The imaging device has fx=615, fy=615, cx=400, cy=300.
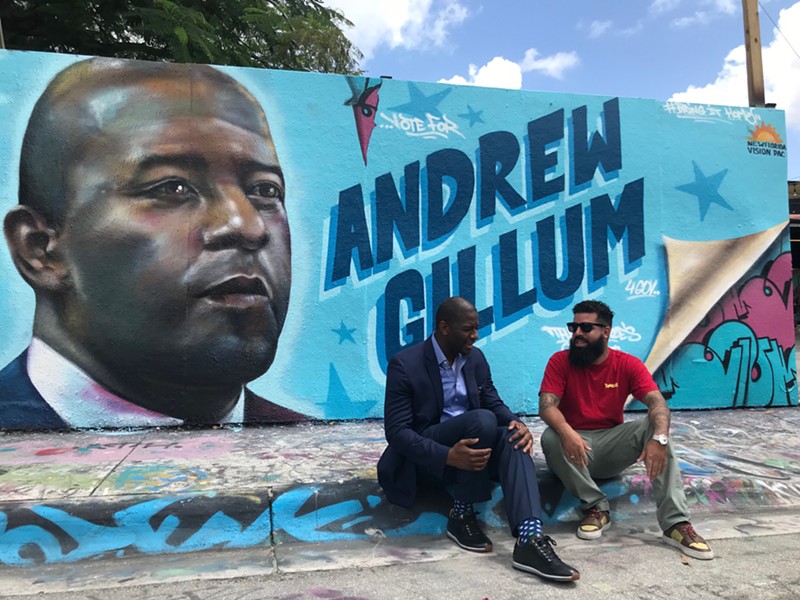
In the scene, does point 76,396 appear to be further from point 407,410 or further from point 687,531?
point 687,531

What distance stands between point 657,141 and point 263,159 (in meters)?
3.87

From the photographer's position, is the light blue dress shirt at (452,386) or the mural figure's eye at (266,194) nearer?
the light blue dress shirt at (452,386)

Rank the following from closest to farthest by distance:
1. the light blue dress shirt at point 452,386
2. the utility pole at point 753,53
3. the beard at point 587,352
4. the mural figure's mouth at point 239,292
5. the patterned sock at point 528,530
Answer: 1. the patterned sock at point 528,530
2. the light blue dress shirt at point 452,386
3. the beard at point 587,352
4. the mural figure's mouth at point 239,292
5. the utility pole at point 753,53

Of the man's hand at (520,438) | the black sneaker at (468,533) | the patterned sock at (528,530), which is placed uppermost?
the man's hand at (520,438)

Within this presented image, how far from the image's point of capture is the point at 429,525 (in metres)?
3.60

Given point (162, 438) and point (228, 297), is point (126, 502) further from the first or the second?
point (228, 297)

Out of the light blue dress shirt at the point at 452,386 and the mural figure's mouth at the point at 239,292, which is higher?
the mural figure's mouth at the point at 239,292

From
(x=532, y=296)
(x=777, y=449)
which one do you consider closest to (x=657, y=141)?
(x=532, y=296)

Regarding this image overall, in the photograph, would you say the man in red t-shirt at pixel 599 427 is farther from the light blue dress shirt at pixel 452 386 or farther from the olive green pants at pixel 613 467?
the light blue dress shirt at pixel 452 386

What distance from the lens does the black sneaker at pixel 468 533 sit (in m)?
3.30

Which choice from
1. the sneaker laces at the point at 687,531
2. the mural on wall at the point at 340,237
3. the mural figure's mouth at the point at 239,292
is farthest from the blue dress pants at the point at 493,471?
the mural figure's mouth at the point at 239,292

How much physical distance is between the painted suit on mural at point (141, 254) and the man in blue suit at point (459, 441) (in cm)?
218

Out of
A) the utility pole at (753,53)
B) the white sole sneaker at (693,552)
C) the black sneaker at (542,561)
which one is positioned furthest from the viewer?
the utility pole at (753,53)

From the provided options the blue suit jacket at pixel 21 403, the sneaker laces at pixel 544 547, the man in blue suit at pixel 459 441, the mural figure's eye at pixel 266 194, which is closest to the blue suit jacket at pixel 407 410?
the man in blue suit at pixel 459 441
